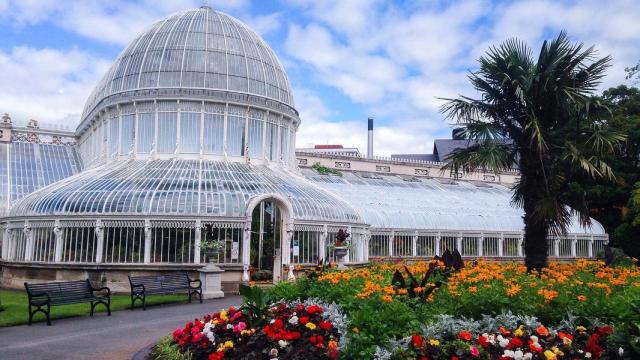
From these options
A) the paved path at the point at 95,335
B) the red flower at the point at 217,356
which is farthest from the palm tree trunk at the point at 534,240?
the paved path at the point at 95,335

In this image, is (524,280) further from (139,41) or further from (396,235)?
(139,41)

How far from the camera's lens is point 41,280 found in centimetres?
2350

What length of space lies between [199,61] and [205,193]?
9023 mm

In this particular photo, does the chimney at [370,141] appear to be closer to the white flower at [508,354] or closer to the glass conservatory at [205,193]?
the glass conservatory at [205,193]

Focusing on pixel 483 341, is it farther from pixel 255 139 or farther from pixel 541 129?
pixel 255 139

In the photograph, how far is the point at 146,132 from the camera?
28938mm

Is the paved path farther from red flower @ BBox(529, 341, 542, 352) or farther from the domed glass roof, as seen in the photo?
the domed glass roof

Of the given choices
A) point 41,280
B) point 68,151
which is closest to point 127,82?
point 68,151

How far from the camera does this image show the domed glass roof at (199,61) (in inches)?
1163

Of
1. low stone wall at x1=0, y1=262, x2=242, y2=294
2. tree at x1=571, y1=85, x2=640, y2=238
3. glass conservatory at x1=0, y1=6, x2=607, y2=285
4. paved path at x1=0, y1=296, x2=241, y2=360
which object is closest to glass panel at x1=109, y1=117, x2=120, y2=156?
glass conservatory at x1=0, y1=6, x2=607, y2=285

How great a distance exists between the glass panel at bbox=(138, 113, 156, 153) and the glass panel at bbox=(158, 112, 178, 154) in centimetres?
43

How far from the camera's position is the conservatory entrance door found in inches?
1002

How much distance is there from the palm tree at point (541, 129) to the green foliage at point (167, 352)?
8095 millimetres

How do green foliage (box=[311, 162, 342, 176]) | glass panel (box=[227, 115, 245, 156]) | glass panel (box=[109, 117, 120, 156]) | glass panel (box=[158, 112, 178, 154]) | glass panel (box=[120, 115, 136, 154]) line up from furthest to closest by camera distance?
green foliage (box=[311, 162, 342, 176]) → glass panel (box=[109, 117, 120, 156]) → glass panel (box=[120, 115, 136, 154]) → glass panel (box=[227, 115, 245, 156]) → glass panel (box=[158, 112, 178, 154])
